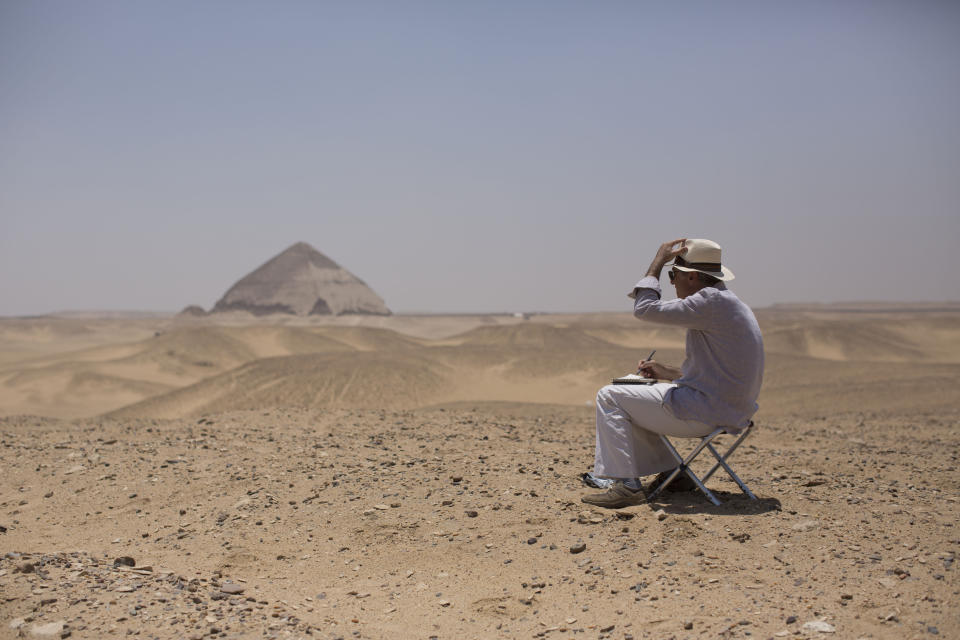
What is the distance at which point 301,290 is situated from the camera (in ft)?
277

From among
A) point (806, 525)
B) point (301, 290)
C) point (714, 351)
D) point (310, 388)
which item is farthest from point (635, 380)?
point (301, 290)

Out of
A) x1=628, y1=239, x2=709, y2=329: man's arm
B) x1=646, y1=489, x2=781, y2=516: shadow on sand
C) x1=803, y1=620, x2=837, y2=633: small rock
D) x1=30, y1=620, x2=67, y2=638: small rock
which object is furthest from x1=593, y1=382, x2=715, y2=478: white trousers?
x1=30, y1=620, x2=67, y2=638: small rock

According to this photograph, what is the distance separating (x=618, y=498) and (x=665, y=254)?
1.61 metres

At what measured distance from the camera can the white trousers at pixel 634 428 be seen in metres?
4.46

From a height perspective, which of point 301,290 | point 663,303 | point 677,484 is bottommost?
point 677,484

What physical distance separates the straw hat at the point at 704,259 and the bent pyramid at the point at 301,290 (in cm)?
7741

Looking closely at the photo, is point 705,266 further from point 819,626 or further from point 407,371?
point 407,371

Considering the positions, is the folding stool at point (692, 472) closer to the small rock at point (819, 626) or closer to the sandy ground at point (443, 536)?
the sandy ground at point (443, 536)

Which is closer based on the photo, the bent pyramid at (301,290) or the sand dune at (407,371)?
the sand dune at (407,371)

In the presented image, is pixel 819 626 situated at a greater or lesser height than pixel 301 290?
lesser

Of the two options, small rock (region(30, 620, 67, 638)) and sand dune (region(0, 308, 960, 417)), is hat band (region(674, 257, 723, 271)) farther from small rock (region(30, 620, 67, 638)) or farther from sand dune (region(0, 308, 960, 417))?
sand dune (region(0, 308, 960, 417))

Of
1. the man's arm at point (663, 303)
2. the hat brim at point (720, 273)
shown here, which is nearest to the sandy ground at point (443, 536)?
the man's arm at point (663, 303)

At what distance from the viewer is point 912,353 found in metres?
32.8

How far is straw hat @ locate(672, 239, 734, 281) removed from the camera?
4.35 metres
